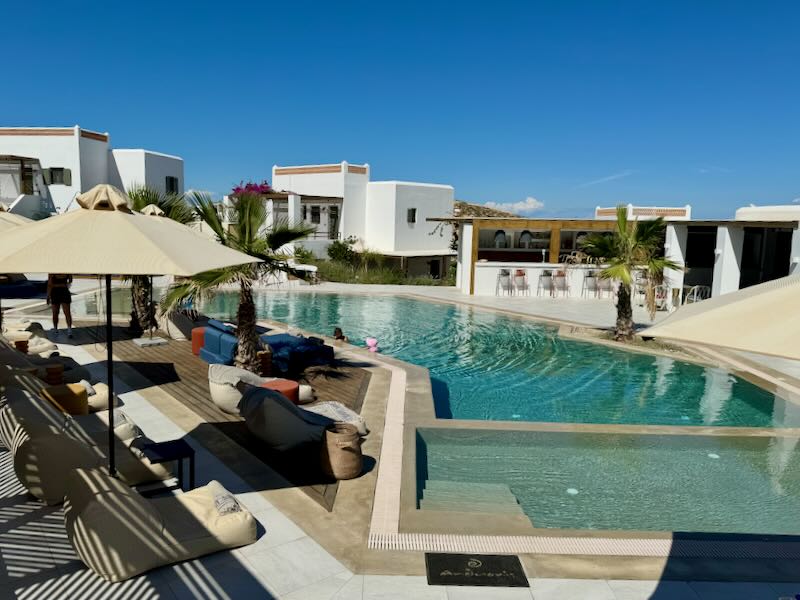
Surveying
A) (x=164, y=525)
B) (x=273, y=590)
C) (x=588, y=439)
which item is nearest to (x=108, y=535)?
(x=164, y=525)

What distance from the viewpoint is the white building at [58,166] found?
105 feet

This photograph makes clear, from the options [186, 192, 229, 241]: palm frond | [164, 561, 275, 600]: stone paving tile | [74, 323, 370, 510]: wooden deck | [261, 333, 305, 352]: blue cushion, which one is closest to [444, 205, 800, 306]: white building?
[261, 333, 305, 352]: blue cushion

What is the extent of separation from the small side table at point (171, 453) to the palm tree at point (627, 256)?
13.1m

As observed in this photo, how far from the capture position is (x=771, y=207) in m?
23.4

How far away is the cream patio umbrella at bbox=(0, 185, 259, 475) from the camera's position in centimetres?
420

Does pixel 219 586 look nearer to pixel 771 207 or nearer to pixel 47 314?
pixel 47 314

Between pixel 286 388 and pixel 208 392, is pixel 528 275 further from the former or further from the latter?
pixel 286 388

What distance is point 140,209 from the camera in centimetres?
1259

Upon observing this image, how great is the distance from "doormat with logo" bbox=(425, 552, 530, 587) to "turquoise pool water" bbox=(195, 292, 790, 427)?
4.92 m

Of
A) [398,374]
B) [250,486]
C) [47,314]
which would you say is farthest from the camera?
[47,314]

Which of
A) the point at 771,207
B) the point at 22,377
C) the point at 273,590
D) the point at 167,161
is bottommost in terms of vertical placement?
the point at 273,590

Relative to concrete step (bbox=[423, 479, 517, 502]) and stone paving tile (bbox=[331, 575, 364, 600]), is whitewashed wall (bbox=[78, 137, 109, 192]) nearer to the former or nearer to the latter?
concrete step (bbox=[423, 479, 517, 502])

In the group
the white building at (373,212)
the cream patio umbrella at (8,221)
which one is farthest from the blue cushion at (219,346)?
the white building at (373,212)

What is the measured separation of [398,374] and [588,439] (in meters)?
4.20
